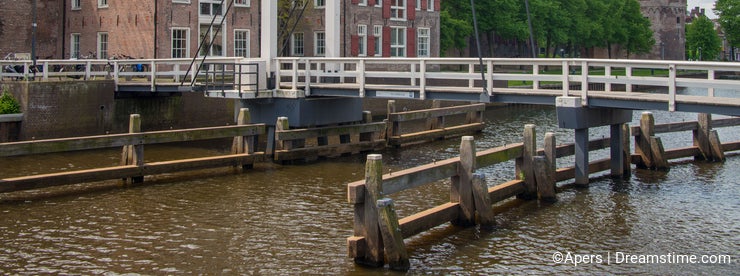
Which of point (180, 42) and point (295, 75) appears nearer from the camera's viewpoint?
point (295, 75)

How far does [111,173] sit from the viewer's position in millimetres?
20297

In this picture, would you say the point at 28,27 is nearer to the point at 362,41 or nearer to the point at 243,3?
the point at 243,3

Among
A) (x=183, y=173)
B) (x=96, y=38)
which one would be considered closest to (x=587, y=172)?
(x=183, y=173)

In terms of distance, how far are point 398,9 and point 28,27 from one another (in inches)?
767

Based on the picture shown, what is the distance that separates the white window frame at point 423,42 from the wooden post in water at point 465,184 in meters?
36.8

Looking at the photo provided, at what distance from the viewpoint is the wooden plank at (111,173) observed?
1853 centimetres

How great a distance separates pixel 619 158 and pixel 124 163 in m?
11.6

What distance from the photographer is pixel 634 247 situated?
590 inches

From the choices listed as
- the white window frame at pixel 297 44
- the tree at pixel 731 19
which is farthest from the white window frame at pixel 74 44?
the tree at pixel 731 19

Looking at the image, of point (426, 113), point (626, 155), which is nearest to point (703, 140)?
point (626, 155)

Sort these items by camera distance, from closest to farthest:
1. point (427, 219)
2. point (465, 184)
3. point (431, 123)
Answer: point (427, 219) → point (465, 184) → point (431, 123)

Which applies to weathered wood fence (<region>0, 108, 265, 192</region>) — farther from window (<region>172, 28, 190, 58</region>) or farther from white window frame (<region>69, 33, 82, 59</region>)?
white window frame (<region>69, 33, 82, 59</region>)

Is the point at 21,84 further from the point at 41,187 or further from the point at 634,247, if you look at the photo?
the point at 634,247

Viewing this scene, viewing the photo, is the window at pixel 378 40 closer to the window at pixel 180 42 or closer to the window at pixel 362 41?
the window at pixel 362 41
